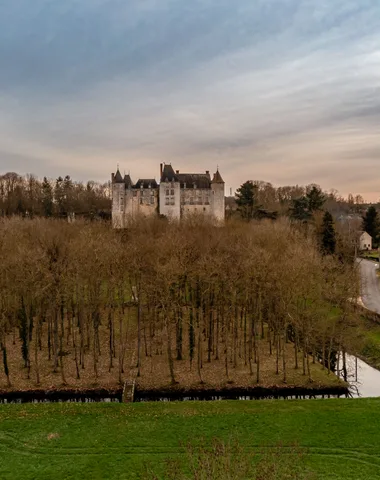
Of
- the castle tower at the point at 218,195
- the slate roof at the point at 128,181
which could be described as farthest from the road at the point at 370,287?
the slate roof at the point at 128,181

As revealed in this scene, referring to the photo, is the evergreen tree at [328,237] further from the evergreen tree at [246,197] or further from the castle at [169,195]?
the castle at [169,195]

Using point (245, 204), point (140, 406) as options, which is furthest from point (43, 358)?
point (245, 204)

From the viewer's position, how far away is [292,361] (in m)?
25.6

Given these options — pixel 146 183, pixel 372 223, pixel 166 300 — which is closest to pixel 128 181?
pixel 146 183

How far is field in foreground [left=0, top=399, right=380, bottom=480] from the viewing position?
1480 cm

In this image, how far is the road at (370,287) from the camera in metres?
37.1

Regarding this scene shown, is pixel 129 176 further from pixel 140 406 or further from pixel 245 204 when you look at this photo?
pixel 140 406

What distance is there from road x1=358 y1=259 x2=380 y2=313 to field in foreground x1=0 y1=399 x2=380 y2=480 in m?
16.8

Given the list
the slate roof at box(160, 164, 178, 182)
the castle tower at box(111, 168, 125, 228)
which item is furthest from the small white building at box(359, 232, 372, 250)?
the castle tower at box(111, 168, 125, 228)

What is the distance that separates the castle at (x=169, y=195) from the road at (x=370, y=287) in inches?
957

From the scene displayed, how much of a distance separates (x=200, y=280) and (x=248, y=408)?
8522 millimetres

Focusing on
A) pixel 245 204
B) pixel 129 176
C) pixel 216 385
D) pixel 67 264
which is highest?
pixel 129 176

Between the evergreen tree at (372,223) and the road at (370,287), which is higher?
→ the evergreen tree at (372,223)

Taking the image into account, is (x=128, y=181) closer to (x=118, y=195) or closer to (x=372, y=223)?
(x=118, y=195)
